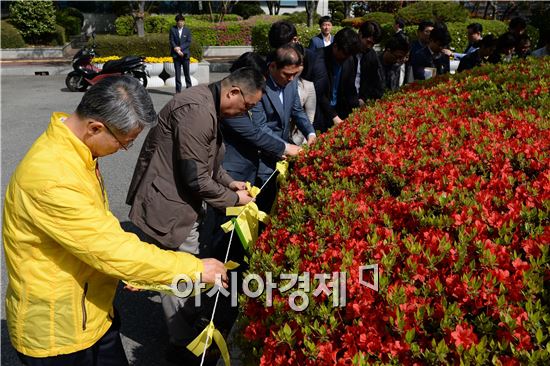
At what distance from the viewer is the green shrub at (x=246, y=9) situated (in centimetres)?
3231

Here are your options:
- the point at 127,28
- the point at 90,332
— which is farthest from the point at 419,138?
the point at 127,28

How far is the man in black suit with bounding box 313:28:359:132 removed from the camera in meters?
4.96

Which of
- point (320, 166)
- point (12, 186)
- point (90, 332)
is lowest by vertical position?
point (90, 332)

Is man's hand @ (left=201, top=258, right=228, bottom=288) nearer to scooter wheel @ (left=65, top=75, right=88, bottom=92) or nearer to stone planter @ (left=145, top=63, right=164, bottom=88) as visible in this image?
scooter wheel @ (left=65, top=75, right=88, bottom=92)

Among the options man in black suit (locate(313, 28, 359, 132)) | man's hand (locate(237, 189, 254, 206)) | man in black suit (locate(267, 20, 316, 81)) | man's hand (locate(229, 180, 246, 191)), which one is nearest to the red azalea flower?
man's hand (locate(237, 189, 254, 206))

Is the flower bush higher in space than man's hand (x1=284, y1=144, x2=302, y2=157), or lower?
higher

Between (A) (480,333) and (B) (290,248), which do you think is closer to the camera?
(A) (480,333)

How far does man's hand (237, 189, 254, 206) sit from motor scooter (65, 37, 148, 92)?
405 inches

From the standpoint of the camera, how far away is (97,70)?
537 inches

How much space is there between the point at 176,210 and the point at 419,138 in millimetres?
1524

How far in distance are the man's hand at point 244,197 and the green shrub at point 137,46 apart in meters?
13.8

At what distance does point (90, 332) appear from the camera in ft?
7.38

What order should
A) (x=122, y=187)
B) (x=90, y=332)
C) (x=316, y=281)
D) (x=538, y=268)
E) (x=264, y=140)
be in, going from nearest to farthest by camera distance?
(x=538, y=268), (x=316, y=281), (x=90, y=332), (x=264, y=140), (x=122, y=187)

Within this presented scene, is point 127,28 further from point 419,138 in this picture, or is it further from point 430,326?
point 430,326
